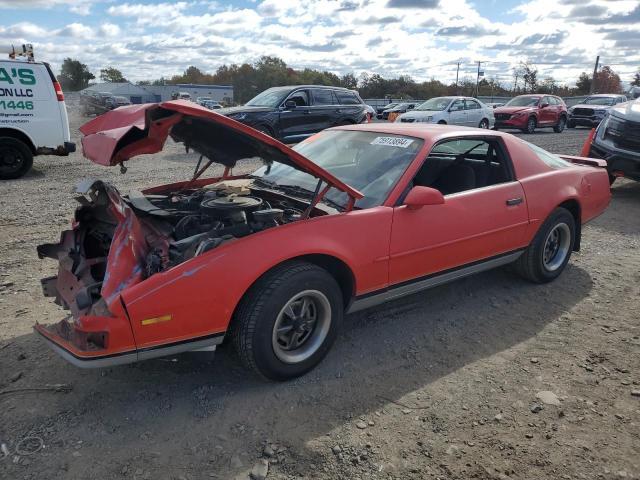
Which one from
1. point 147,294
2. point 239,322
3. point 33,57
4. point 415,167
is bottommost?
point 239,322

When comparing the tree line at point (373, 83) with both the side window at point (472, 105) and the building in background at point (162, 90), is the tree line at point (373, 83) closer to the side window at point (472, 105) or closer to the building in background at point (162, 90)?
the building in background at point (162, 90)

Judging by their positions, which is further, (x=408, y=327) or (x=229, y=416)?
(x=408, y=327)

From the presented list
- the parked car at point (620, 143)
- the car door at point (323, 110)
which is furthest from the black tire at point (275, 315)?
the car door at point (323, 110)

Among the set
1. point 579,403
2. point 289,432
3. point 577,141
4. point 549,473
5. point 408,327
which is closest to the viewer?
point 549,473

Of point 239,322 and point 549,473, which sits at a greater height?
point 239,322

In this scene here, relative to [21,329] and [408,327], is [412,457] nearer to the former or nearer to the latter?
[408,327]

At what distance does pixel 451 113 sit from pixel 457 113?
37 cm

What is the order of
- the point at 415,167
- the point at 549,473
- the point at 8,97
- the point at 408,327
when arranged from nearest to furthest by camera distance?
the point at 549,473 < the point at 415,167 < the point at 408,327 < the point at 8,97

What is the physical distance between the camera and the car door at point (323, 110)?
12422mm

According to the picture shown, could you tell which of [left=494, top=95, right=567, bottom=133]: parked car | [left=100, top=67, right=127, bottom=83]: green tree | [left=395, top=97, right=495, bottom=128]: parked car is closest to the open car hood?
[left=395, top=97, right=495, bottom=128]: parked car

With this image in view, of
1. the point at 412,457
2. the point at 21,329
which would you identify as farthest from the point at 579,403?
the point at 21,329

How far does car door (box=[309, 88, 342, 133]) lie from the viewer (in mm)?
12422

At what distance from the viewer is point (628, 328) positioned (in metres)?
3.67

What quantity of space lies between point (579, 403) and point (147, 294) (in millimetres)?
2462
